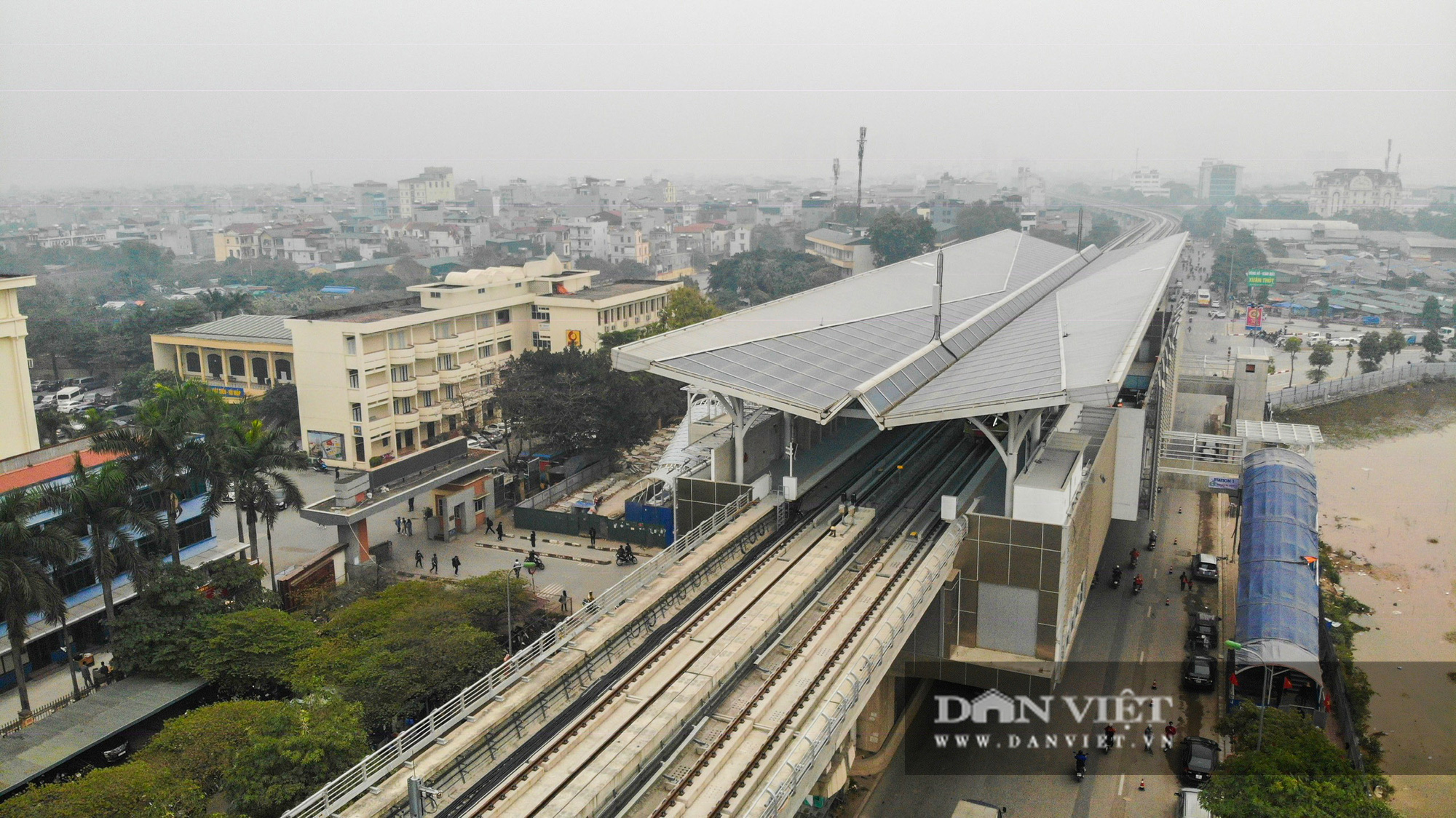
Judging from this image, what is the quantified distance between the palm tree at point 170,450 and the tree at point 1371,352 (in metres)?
39.4

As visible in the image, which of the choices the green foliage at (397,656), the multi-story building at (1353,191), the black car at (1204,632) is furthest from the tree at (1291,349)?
the multi-story building at (1353,191)

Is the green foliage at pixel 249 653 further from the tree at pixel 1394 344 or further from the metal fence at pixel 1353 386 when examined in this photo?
the tree at pixel 1394 344

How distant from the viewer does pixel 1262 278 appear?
55344 mm

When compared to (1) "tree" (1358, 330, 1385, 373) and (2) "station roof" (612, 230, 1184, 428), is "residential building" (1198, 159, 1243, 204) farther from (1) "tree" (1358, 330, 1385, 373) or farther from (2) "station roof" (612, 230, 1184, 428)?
(2) "station roof" (612, 230, 1184, 428)

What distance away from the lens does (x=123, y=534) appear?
46.5 ft

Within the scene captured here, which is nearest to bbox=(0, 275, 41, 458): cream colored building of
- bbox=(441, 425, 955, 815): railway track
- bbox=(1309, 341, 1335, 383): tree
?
bbox=(441, 425, 955, 815): railway track

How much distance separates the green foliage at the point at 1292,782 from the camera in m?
9.69

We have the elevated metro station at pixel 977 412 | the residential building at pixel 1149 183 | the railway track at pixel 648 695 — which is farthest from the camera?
the residential building at pixel 1149 183

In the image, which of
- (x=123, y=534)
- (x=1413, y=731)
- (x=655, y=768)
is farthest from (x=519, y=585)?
(x=1413, y=731)

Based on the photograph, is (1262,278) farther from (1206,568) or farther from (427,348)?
(427,348)

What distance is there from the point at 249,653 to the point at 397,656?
248cm

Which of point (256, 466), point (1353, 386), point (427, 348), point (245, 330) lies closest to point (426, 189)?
point (245, 330)

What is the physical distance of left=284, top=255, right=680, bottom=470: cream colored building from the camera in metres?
24.7

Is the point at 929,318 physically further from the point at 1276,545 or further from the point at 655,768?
the point at 655,768
